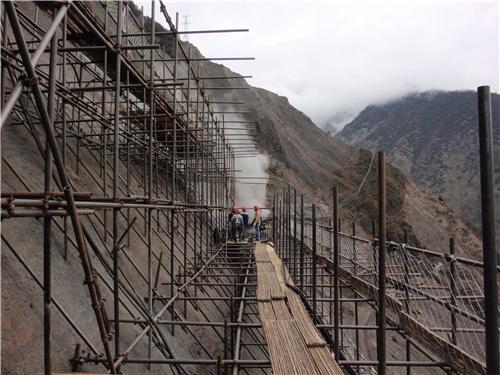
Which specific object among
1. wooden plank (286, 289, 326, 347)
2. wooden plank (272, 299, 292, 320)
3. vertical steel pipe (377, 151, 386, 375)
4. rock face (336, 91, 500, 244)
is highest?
rock face (336, 91, 500, 244)

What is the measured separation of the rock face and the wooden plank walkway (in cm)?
6243

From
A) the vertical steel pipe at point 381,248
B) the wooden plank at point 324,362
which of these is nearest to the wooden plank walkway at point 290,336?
the wooden plank at point 324,362

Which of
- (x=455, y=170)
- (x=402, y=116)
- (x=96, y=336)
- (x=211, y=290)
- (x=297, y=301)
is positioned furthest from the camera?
(x=402, y=116)

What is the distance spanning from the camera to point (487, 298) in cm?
148

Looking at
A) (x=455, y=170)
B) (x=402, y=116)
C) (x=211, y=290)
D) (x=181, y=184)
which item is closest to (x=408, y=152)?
(x=455, y=170)

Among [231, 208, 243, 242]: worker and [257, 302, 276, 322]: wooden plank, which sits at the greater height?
[231, 208, 243, 242]: worker

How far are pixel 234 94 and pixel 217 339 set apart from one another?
42.7 meters

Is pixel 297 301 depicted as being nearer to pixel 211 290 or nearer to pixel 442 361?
pixel 442 361

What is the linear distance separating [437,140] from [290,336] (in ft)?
293

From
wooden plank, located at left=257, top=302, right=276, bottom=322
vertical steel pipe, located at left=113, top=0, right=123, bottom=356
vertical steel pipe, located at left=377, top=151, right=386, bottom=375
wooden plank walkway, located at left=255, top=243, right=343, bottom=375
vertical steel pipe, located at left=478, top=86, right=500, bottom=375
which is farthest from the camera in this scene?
wooden plank, located at left=257, top=302, right=276, bottom=322

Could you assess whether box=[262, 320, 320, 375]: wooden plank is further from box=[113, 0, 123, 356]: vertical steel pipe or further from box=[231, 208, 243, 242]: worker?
box=[231, 208, 243, 242]: worker

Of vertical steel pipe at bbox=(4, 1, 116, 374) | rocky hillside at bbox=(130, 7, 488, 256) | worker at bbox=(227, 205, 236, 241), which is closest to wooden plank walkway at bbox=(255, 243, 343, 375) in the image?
vertical steel pipe at bbox=(4, 1, 116, 374)

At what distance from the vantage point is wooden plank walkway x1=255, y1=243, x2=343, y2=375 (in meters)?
3.50

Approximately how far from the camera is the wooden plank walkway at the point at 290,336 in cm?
350
